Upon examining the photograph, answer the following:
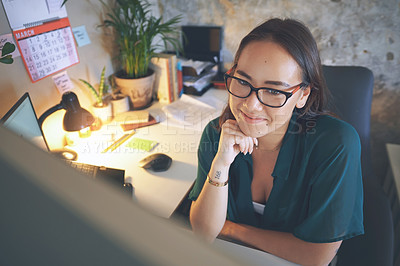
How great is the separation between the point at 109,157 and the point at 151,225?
1.34 meters

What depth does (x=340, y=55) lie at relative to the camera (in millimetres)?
1892

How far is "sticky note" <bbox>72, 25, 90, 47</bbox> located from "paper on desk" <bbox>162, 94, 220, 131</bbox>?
60 cm

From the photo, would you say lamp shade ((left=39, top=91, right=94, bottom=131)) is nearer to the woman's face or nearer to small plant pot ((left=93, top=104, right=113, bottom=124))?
small plant pot ((left=93, top=104, right=113, bottom=124))

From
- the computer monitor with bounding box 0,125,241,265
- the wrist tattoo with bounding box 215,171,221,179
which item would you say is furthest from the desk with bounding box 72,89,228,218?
the computer monitor with bounding box 0,125,241,265

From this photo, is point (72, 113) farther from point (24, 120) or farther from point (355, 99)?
point (355, 99)

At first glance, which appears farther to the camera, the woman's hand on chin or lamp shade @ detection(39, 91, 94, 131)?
lamp shade @ detection(39, 91, 94, 131)

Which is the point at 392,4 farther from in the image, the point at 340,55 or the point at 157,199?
the point at 157,199

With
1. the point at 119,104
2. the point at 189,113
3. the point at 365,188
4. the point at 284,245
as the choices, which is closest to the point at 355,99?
the point at 365,188

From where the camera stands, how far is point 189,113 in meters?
1.77

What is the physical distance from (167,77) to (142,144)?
23.7 inches

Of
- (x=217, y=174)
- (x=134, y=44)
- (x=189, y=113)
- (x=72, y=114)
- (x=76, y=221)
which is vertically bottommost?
(x=189, y=113)

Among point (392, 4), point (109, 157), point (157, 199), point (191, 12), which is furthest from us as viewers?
point (191, 12)

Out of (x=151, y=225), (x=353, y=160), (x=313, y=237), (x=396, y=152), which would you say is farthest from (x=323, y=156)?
(x=396, y=152)

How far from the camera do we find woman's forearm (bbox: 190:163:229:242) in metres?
1.04
